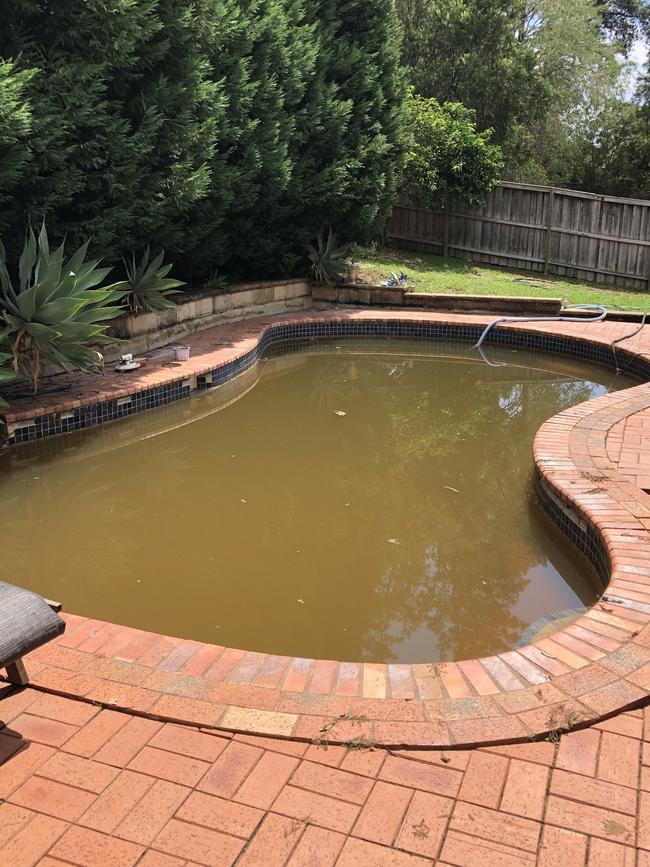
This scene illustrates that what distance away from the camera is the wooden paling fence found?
42.9 ft

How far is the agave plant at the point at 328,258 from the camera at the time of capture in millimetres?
11516

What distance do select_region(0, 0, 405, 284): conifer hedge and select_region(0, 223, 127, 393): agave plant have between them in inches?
24.7

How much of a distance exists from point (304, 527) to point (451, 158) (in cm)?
1126

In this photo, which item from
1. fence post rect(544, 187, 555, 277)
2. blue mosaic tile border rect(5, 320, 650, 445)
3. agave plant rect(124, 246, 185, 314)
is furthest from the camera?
fence post rect(544, 187, 555, 277)

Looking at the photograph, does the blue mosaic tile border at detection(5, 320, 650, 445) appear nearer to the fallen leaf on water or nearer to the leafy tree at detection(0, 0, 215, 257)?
the leafy tree at detection(0, 0, 215, 257)

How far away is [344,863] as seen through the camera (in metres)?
2.02

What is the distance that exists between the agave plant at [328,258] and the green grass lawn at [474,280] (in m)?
0.82

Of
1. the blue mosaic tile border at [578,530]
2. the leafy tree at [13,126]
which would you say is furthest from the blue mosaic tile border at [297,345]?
the blue mosaic tile border at [578,530]

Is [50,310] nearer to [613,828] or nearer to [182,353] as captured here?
[182,353]

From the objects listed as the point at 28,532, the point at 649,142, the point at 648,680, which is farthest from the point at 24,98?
the point at 649,142

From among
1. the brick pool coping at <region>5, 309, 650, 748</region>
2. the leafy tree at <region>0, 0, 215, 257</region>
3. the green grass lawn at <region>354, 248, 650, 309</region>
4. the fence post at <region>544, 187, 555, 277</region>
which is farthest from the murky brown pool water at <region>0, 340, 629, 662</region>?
the fence post at <region>544, 187, 555, 277</region>

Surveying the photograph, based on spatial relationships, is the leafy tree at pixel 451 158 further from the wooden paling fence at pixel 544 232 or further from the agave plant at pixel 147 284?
the agave plant at pixel 147 284

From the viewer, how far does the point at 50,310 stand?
238 inches

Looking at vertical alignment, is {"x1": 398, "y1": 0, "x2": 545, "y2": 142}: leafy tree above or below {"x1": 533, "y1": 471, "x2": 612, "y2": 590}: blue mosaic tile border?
above
